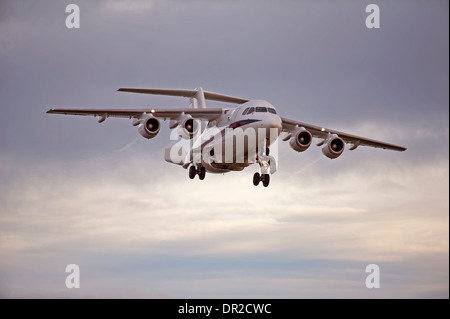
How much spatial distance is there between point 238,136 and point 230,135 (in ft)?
1.86

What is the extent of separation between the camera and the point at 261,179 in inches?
1109

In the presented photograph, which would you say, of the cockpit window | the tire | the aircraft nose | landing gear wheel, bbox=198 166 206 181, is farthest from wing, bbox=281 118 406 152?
the aircraft nose

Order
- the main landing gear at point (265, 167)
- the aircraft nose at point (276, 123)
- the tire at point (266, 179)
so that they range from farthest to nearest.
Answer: the tire at point (266, 179), the main landing gear at point (265, 167), the aircraft nose at point (276, 123)

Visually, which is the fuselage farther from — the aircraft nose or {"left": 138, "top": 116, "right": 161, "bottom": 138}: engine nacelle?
{"left": 138, "top": 116, "right": 161, "bottom": 138}: engine nacelle

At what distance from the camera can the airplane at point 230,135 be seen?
2448cm

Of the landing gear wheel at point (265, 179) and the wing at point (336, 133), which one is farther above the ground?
the wing at point (336, 133)

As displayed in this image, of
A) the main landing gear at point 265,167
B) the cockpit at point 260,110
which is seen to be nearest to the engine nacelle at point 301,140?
the main landing gear at point 265,167

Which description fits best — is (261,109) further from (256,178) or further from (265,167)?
(256,178)

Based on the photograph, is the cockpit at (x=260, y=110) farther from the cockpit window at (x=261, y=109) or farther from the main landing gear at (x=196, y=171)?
the main landing gear at (x=196, y=171)

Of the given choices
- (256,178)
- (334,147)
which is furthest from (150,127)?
(334,147)

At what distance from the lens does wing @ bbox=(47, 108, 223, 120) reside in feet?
86.3

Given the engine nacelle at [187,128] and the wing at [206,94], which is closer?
the engine nacelle at [187,128]
